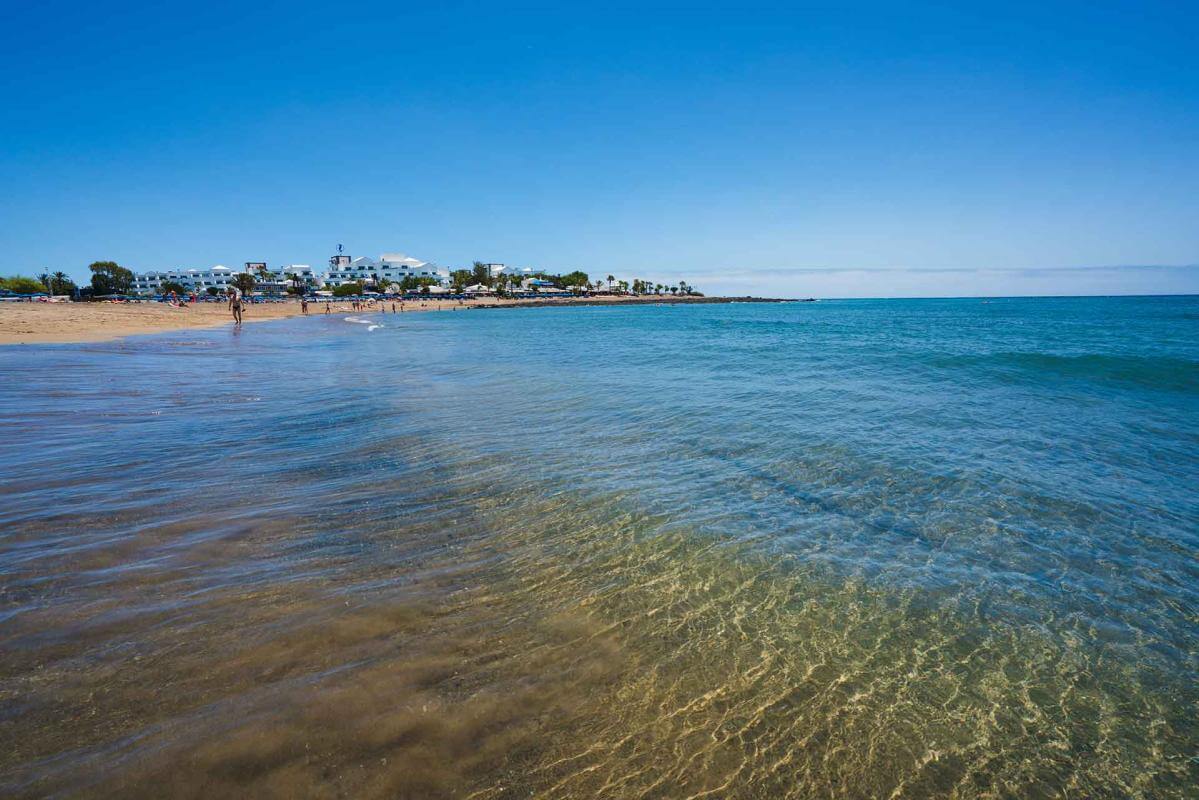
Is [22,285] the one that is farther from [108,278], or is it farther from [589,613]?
[589,613]

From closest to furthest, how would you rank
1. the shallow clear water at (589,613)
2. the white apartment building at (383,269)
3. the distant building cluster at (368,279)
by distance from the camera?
1. the shallow clear water at (589,613)
2. the distant building cluster at (368,279)
3. the white apartment building at (383,269)

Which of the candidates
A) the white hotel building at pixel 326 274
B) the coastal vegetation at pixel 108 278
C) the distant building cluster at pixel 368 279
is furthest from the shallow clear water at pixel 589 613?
the white hotel building at pixel 326 274

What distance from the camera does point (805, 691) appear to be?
346 centimetres

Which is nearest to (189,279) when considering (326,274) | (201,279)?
(201,279)

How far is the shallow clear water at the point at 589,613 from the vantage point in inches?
112

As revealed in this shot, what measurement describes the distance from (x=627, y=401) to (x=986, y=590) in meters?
9.80

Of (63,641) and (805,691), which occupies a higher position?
(63,641)

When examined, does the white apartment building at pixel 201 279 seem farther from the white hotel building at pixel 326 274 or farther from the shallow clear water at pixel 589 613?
the shallow clear water at pixel 589 613

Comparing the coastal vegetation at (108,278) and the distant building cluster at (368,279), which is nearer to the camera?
the coastal vegetation at (108,278)

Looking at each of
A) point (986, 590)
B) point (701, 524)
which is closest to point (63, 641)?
point (701, 524)

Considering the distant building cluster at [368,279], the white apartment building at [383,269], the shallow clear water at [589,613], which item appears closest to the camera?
the shallow clear water at [589,613]

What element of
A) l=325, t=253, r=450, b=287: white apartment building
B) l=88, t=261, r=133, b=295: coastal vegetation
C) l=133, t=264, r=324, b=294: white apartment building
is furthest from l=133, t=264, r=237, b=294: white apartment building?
l=88, t=261, r=133, b=295: coastal vegetation

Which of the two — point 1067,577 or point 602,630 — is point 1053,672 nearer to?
point 1067,577

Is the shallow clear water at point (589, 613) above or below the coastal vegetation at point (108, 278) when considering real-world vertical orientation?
below
